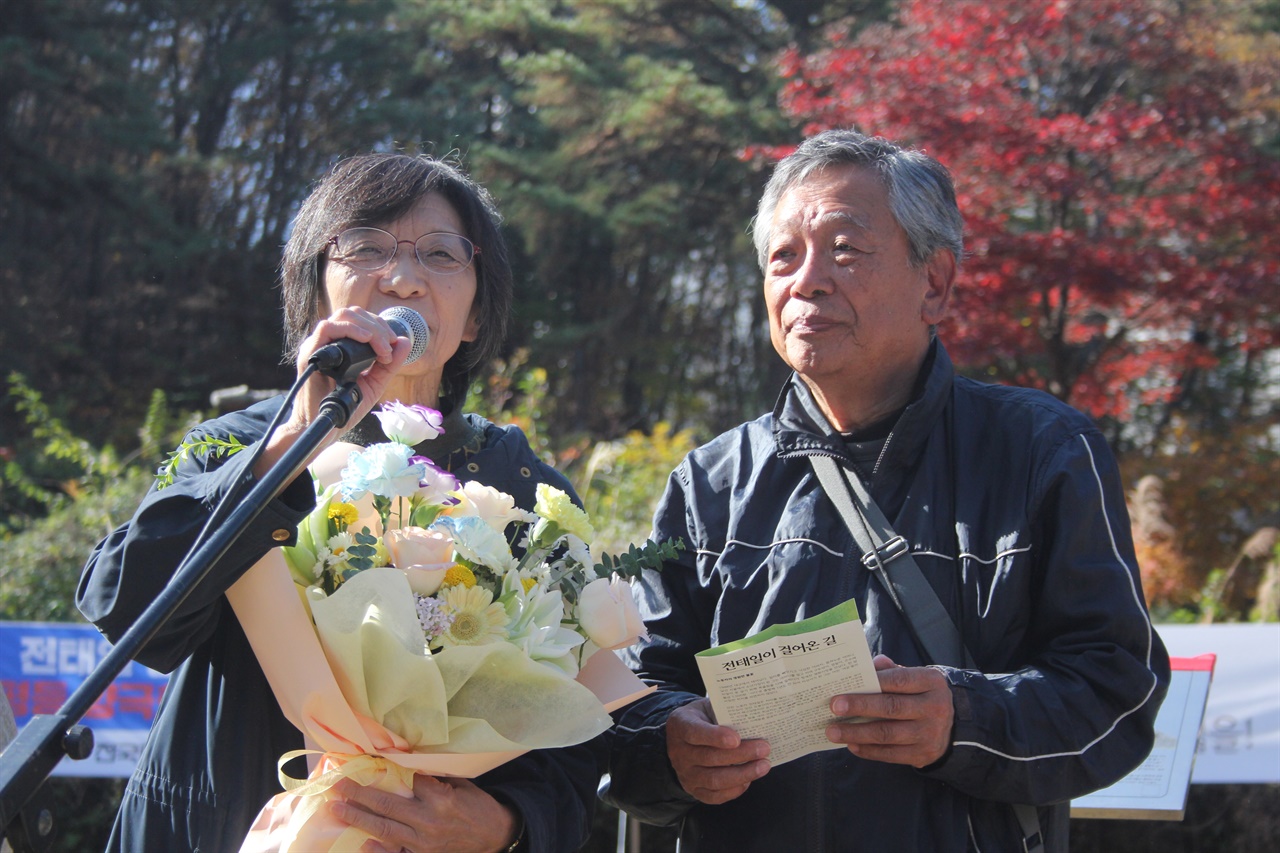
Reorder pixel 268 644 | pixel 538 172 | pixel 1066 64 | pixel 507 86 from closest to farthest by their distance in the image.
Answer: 1. pixel 268 644
2. pixel 1066 64
3. pixel 538 172
4. pixel 507 86

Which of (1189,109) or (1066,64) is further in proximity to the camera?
(1066,64)

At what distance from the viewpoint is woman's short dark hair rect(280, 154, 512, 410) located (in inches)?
92.0

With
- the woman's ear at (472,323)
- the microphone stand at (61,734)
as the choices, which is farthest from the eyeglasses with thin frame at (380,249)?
the microphone stand at (61,734)

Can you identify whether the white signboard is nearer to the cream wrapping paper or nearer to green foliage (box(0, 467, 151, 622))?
the cream wrapping paper

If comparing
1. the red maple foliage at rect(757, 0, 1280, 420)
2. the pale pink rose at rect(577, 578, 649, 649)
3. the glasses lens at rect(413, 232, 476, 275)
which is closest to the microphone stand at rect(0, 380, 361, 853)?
the pale pink rose at rect(577, 578, 649, 649)

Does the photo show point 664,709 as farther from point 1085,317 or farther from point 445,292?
point 1085,317

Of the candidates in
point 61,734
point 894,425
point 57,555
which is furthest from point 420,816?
point 57,555

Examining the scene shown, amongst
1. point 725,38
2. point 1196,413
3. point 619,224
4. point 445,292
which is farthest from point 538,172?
point 445,292

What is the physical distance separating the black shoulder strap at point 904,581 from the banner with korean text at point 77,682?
3682mm

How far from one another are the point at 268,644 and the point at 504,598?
13.5 inches

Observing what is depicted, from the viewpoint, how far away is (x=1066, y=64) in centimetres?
941

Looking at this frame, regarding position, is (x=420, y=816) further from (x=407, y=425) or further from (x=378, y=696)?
(x=407, y=425)

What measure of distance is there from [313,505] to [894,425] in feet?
4.20

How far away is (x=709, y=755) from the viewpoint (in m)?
2.12
